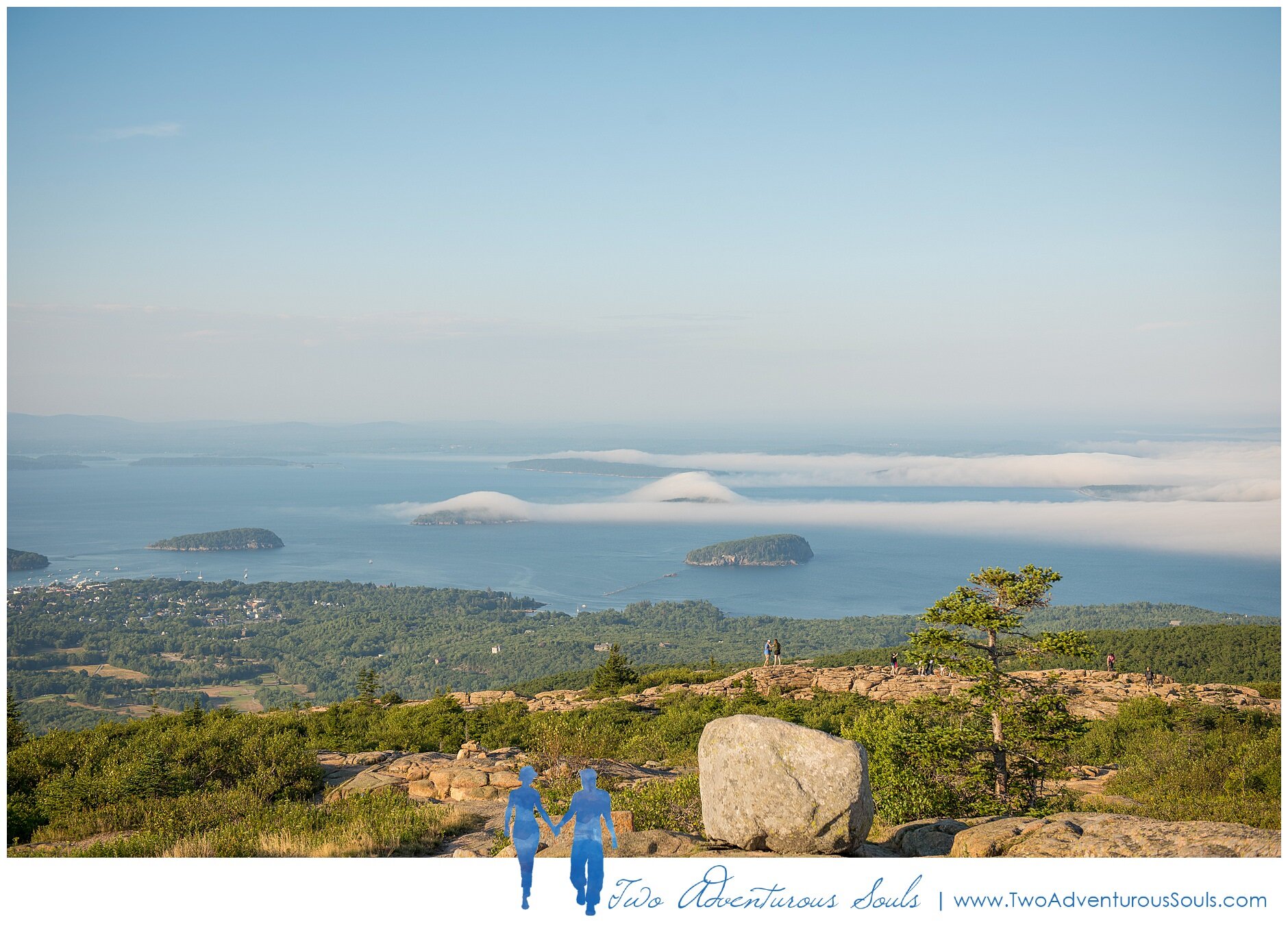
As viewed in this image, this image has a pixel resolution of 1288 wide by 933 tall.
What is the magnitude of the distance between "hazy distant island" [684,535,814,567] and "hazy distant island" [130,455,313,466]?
3579 inches

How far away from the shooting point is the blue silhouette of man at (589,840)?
662 cm

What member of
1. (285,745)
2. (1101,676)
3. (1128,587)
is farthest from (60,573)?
(1128,587)

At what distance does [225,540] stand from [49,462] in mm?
26694

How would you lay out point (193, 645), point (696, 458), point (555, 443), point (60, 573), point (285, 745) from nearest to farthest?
point (285, 745)
point (193, 645)
point (60, 573)
point (696, 458)
point (555, 443)

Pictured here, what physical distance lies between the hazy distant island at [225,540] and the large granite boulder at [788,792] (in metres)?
96.1

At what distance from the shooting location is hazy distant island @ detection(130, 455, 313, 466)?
128750 mm

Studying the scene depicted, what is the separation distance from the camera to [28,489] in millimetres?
97938

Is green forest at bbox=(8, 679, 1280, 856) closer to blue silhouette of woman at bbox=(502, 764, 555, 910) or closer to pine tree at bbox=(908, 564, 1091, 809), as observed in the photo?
pine tree at bbox=(908, 564, 1091, 809)

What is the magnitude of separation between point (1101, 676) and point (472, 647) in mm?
41536

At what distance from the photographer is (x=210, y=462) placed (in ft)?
453

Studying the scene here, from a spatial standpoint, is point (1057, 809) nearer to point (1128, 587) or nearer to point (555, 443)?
point (1128, 587)

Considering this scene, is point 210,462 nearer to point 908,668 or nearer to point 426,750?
point 908,668

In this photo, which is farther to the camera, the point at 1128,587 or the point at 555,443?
the point at 555,443

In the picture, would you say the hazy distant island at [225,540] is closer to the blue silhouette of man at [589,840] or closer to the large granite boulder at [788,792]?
the blue silhouette of man at [589,840]
